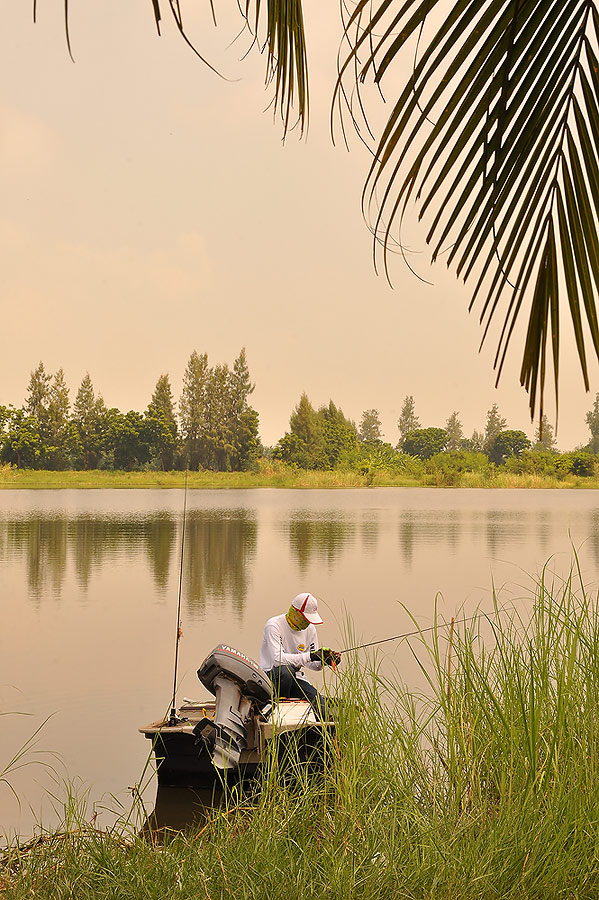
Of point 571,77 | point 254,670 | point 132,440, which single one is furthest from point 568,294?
point 132,440

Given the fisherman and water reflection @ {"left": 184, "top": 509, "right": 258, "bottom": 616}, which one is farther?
water reflection @ {"left": 184, "top": 509, "right": 258, "bottom": 616}

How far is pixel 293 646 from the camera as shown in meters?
6.71

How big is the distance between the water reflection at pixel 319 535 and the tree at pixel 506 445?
1237 centimetres

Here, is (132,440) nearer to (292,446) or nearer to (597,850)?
(292,446)

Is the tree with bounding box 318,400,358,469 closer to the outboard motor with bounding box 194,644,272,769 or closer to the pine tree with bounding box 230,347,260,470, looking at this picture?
→ the pine tree with bounding box 230,347,260,470

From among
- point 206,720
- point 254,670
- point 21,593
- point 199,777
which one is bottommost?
point 21,593

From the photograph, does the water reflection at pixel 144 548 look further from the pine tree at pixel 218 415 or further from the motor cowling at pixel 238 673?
the motor cowling at pixel 238 673

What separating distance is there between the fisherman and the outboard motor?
0.35m

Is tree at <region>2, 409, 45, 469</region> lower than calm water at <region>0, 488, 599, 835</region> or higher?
higher

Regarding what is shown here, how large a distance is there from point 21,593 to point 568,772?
99.8 feet

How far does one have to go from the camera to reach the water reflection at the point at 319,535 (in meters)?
38.7

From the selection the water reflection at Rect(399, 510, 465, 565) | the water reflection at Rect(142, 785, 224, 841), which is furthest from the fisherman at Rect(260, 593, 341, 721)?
the water reflection at Rect(399, 510, 465, 565)

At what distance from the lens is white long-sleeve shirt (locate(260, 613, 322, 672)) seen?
6609mm

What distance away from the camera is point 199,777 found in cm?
720
